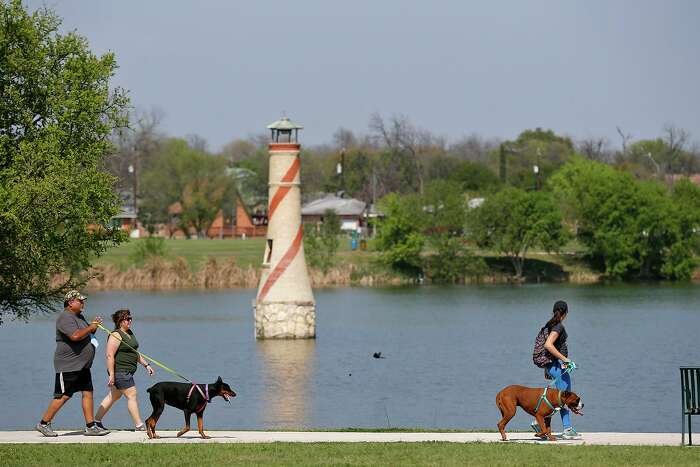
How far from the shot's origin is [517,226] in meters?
89.1

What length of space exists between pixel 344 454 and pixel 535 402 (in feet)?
9.28

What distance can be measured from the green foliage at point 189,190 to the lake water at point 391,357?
4208 centimetres

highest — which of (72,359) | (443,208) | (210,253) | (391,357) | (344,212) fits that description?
(344,212)

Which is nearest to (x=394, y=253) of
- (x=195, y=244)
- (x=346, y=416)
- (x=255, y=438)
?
(x=195, y=244)

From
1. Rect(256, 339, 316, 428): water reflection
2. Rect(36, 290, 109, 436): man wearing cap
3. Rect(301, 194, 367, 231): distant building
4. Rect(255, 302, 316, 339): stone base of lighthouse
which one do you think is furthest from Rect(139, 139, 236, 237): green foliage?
Rect(36, 290, 109, 436): man wearing cap

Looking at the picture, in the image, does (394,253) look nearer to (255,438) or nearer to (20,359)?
(20,359)

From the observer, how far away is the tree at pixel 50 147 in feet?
85.7

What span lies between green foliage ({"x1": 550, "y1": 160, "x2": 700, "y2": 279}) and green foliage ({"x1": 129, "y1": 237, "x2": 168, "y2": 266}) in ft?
89.7

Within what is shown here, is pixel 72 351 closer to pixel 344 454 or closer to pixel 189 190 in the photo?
pixel 344 454

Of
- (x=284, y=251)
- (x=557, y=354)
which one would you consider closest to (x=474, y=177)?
(x=284, y=251)

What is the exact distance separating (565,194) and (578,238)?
12.8 meters

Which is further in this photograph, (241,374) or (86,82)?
(241,374)

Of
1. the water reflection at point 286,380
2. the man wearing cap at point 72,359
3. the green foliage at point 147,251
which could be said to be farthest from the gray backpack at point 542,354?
the green foliage at point 147,251

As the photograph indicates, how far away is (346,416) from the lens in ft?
96.8
